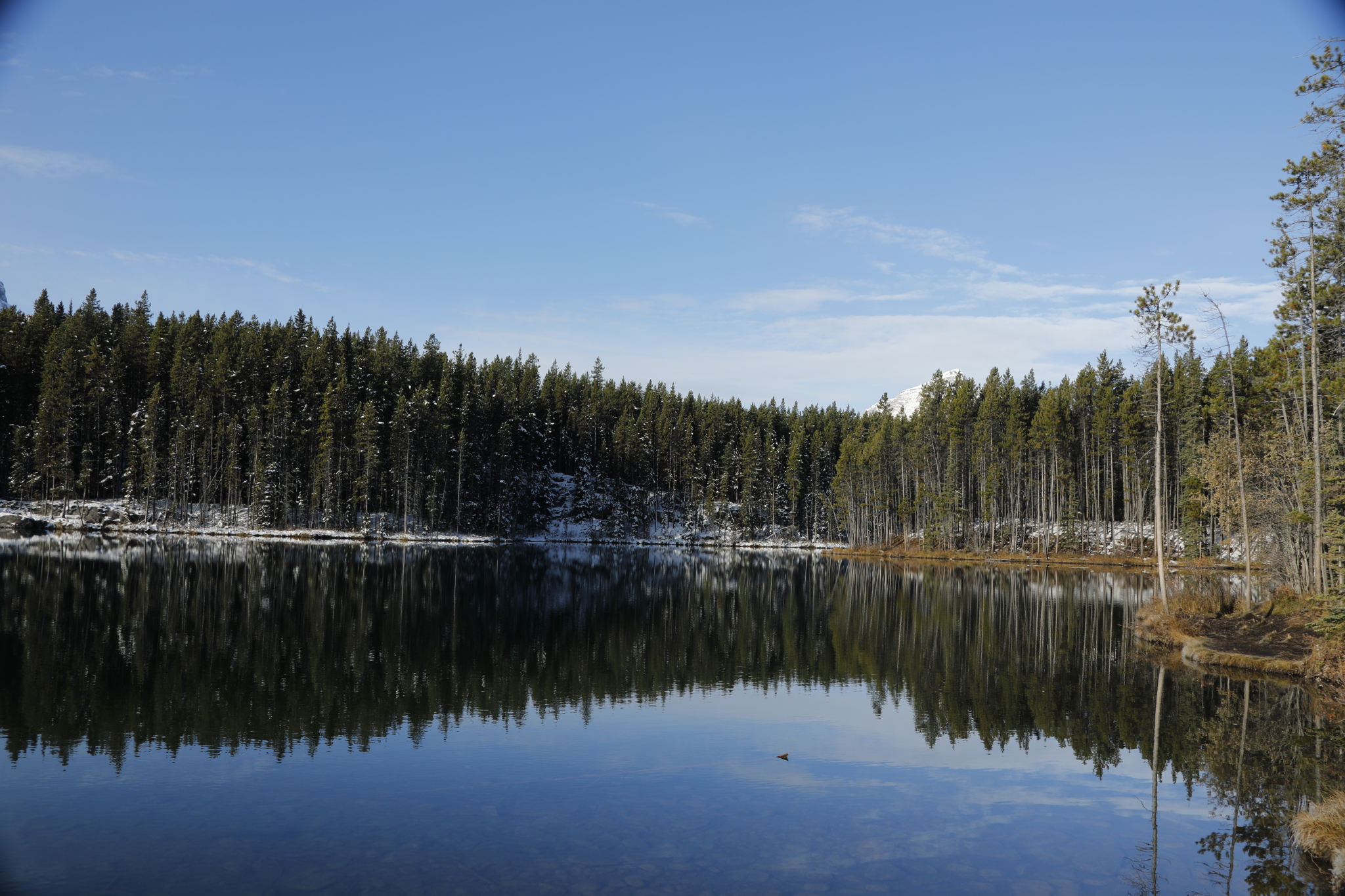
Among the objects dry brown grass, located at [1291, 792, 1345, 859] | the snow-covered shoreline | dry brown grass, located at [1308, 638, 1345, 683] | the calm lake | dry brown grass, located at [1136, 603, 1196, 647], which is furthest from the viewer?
the snow-covered shoreline

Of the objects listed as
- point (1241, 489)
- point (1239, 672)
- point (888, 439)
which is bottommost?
point (1239, 672)

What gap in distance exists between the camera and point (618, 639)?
29250 millimetres

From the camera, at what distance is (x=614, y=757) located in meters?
15.4

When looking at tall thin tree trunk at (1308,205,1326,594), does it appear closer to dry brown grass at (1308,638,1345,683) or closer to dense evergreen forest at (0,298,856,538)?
dry brown grass at (1308,638,1345,683)

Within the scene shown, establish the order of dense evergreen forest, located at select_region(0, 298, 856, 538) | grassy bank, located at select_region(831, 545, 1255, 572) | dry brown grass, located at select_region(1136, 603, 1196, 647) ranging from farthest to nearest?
dense evergreen forest, located at select_region(0, 298, 856, 538) < grassy bank, located at select_region(831, 545, 1255, 572) < dry brown grass, located at select_region(1136, 603, 1196, 647)

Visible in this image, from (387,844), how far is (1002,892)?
792cm

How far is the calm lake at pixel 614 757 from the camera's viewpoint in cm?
1047

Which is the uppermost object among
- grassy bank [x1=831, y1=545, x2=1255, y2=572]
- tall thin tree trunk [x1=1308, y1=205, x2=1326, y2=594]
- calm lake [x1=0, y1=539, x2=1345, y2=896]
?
tall thin tree trunk [x1=1308, y1=205, x2=1326, y2=594]

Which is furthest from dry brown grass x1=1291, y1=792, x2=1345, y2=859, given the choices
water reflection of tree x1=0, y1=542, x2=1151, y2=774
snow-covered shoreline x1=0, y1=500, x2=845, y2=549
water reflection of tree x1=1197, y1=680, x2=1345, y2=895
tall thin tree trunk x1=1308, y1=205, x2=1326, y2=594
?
snow-covered shoreline x1=0, y1=500, x2=845, y2=549

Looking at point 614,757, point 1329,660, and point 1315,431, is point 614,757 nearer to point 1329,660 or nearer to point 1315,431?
point 1329,660

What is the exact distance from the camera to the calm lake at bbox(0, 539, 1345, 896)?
10469mm

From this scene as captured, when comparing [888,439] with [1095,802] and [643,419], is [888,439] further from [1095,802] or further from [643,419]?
[1095,802]

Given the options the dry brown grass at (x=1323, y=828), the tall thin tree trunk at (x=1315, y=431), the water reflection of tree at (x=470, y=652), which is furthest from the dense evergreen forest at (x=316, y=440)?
the dry brown grass at (x=1323, y=828)

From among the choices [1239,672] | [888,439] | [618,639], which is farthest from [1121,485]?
[618,639]
